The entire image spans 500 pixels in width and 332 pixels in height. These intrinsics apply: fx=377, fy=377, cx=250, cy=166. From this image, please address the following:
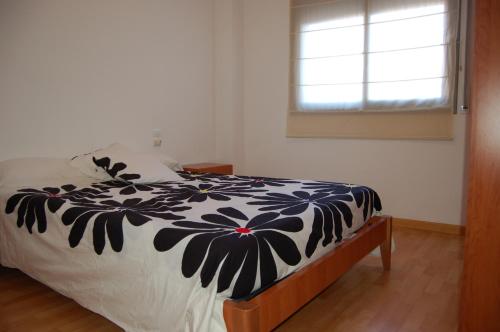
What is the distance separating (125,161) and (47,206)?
75cm

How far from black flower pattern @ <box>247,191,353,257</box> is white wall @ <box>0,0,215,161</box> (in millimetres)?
1816

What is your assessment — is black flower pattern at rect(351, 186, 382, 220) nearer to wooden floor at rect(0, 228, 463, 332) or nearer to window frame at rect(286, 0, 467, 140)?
wooden floor at rect(0, 228, 463, 332)

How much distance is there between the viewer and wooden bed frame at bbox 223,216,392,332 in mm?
1281

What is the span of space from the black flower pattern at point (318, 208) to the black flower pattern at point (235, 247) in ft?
0.47

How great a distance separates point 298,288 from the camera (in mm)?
1586

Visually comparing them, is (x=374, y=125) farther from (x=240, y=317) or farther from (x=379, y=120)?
(x=240, y=317)

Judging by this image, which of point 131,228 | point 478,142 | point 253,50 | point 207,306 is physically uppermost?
point 253,50

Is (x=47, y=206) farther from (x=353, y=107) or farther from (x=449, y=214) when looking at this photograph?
(x=449, y=214)

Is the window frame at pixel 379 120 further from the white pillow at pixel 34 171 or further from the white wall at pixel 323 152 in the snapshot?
the white pillow at pixel 34 171

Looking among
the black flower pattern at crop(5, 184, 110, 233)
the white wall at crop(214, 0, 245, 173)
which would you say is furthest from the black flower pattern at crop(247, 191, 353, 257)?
the white wall at crop(214, 0, 245, 173)

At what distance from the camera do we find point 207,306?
131cm

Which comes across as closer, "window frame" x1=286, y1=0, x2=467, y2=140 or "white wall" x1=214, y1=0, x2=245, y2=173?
"window frame" x1=286, y1=0, x2=467, y2=140

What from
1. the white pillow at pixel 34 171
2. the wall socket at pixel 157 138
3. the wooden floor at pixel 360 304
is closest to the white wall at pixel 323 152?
the wooden floor at pixel 360 304

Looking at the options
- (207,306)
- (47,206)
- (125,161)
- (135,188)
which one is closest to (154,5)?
(125,161)
